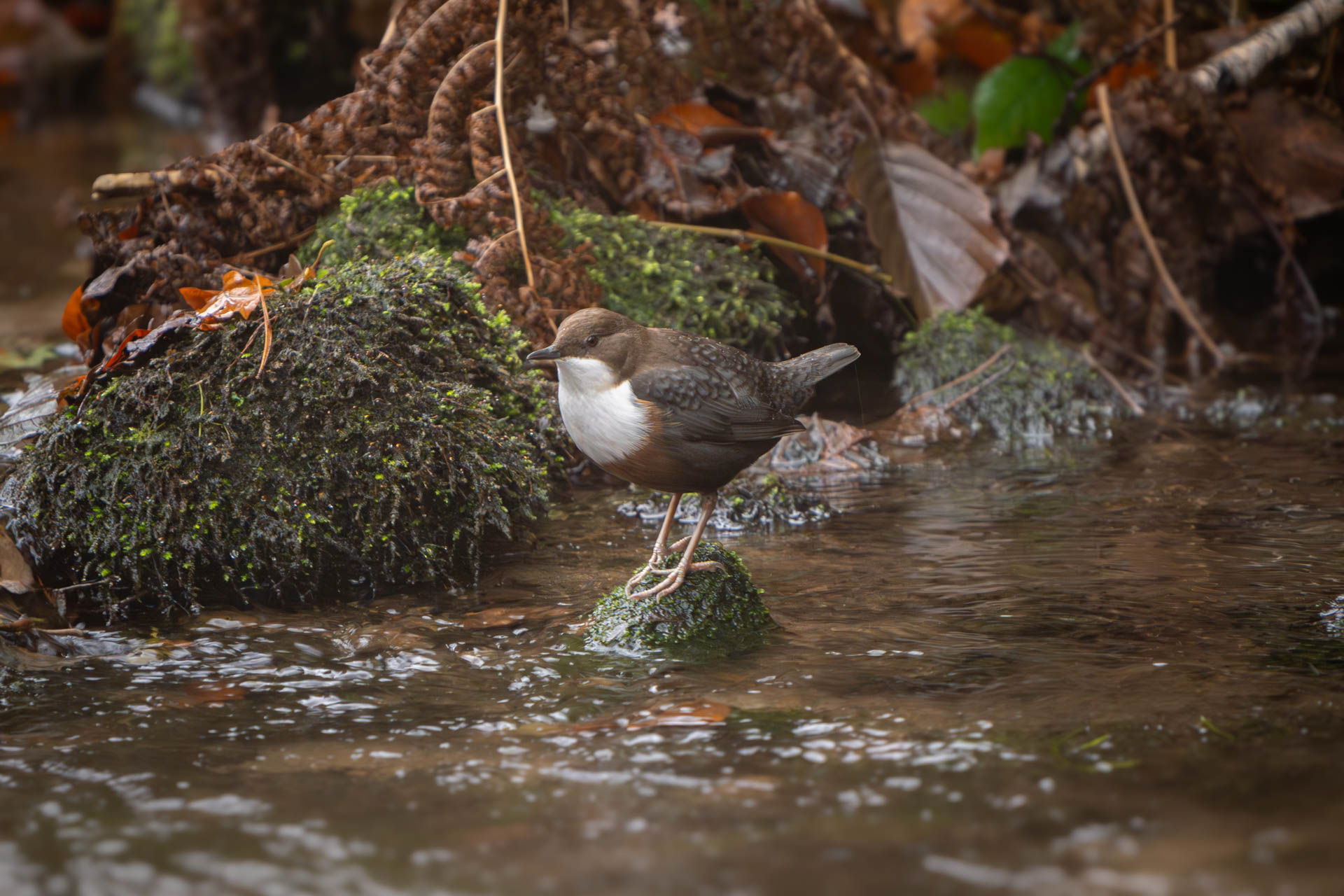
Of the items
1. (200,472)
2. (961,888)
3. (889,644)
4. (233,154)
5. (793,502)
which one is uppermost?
(233,154)

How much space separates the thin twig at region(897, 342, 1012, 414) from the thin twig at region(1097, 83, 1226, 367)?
1.32m

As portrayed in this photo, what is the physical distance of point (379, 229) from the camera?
4.92 m

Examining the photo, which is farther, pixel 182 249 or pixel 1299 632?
pixel 182 249

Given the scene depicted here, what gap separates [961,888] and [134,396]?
291 cm

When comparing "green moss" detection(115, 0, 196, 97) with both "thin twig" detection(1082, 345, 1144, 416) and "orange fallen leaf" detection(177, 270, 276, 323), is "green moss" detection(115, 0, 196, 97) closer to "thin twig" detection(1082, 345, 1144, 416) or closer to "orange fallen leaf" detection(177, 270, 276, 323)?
"orange fallen leaf" detection(177, 270, 276, 323)

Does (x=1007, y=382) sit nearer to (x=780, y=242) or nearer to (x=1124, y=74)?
(x=780, y=242)

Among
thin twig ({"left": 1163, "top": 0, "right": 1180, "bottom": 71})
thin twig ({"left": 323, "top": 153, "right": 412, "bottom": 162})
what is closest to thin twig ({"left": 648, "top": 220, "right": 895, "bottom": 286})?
thin twig ({"left": 323, "top": 153, "right": 412, "bottom": 162})

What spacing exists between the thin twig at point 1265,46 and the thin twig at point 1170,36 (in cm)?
20

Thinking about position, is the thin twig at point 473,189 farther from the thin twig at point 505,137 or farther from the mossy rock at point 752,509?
the mossy rock at point 752,509

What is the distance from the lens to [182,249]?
480 centimetres

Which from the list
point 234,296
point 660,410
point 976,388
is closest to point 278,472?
point 234,296

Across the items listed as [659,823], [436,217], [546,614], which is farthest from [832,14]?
[659,823]

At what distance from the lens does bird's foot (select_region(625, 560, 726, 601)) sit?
3.32 metres

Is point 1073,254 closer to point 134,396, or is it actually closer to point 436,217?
point 436,217
